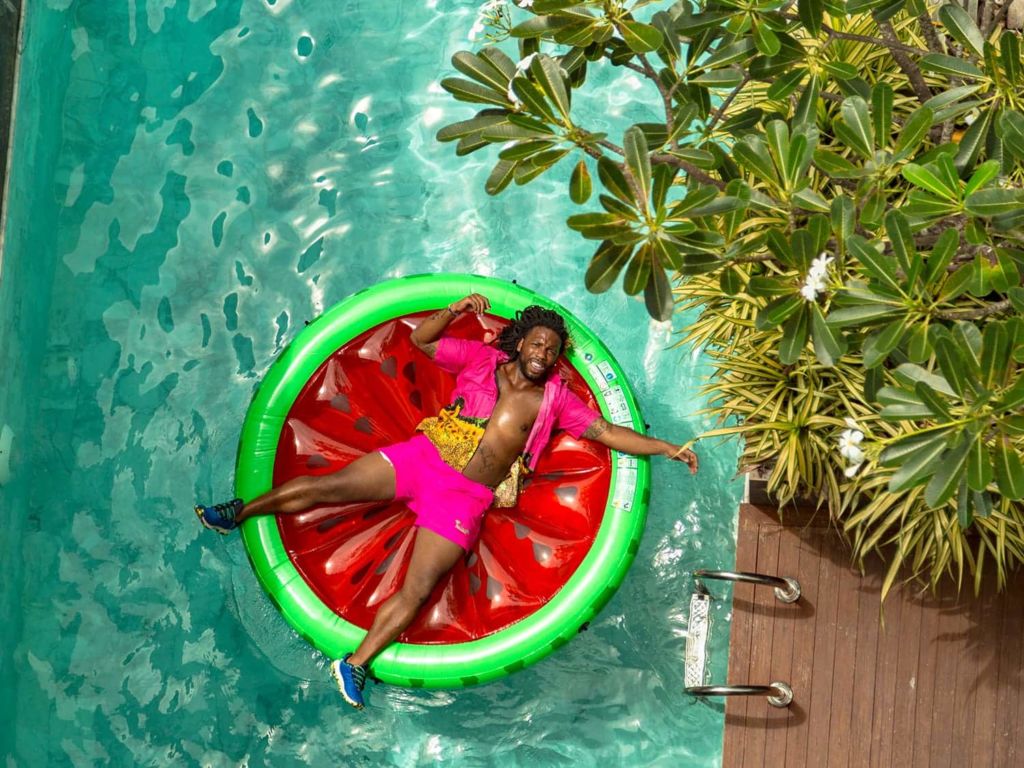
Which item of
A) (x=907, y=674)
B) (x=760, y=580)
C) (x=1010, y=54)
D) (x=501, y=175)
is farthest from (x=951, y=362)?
(x=907, y=674)

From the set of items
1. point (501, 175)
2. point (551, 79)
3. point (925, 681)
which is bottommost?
point (925, 681)

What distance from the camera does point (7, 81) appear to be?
13.4 ft

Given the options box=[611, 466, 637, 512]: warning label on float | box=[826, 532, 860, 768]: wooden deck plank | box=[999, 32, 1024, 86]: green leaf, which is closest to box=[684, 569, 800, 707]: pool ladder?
box=[826, 532, 860, 768]: wooden deck plank

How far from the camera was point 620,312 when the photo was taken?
4570 mm

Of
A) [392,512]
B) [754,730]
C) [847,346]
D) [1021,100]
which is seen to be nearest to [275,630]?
[392,512]

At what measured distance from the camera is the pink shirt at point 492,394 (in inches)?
154

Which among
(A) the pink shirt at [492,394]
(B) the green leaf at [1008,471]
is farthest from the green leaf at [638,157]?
(A) the pink shirt at [492,394]

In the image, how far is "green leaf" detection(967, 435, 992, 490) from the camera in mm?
2299

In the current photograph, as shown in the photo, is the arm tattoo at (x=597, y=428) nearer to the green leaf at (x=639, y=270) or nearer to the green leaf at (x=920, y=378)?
the green leaf at (x=639, y=270)

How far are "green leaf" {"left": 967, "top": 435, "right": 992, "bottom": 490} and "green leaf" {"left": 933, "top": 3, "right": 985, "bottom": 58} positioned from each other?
1.01m

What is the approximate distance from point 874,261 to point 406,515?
227 cm

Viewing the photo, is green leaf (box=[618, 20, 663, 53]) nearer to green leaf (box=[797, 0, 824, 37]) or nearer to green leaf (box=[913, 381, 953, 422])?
green leaf (box=[797, 0, 824, 37])

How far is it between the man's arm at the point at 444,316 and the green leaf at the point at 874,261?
5.71ft

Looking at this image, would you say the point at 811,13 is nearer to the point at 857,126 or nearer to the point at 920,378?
the point at 857,126
